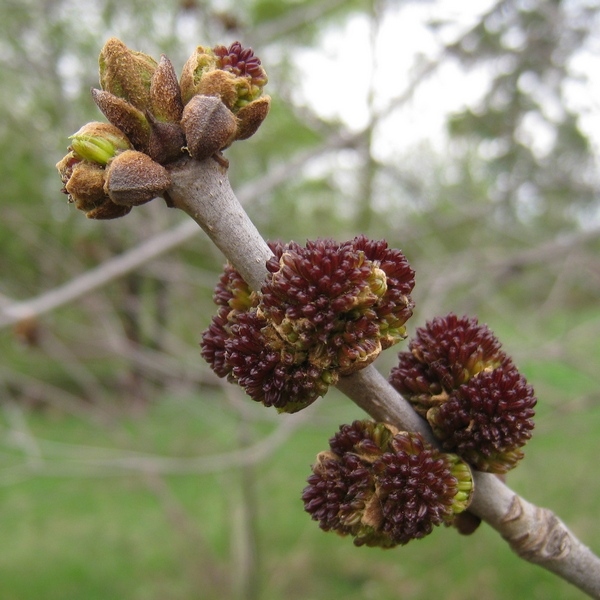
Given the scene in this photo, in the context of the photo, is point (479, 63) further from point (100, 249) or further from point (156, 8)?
point (100, 249)

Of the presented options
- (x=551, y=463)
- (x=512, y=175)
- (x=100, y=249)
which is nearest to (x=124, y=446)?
(x=100, y=249)

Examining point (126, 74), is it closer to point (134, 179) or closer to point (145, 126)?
point (145, 126)

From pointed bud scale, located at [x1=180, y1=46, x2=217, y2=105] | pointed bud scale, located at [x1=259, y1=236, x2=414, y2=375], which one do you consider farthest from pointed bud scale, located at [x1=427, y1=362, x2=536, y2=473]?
pointed bud scale, located at [x1=180, y1=46, x2=217, y2=105]

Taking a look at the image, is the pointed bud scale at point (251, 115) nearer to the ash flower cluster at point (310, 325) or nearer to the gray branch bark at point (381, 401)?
the gray branch bark at point (381, 401)

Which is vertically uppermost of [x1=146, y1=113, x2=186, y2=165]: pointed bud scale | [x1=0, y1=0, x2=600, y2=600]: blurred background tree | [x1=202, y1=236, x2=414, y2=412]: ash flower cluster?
[x1=0, y1=0, x2=600, y2=600]: blurred background tree

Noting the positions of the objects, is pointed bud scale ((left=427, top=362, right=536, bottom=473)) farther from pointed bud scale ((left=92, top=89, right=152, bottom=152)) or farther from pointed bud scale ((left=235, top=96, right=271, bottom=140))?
pointed bud scale ((left=92, top=89, right=152, bottom=152))

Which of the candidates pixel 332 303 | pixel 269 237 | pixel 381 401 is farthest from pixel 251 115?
→ pixel 269 237
